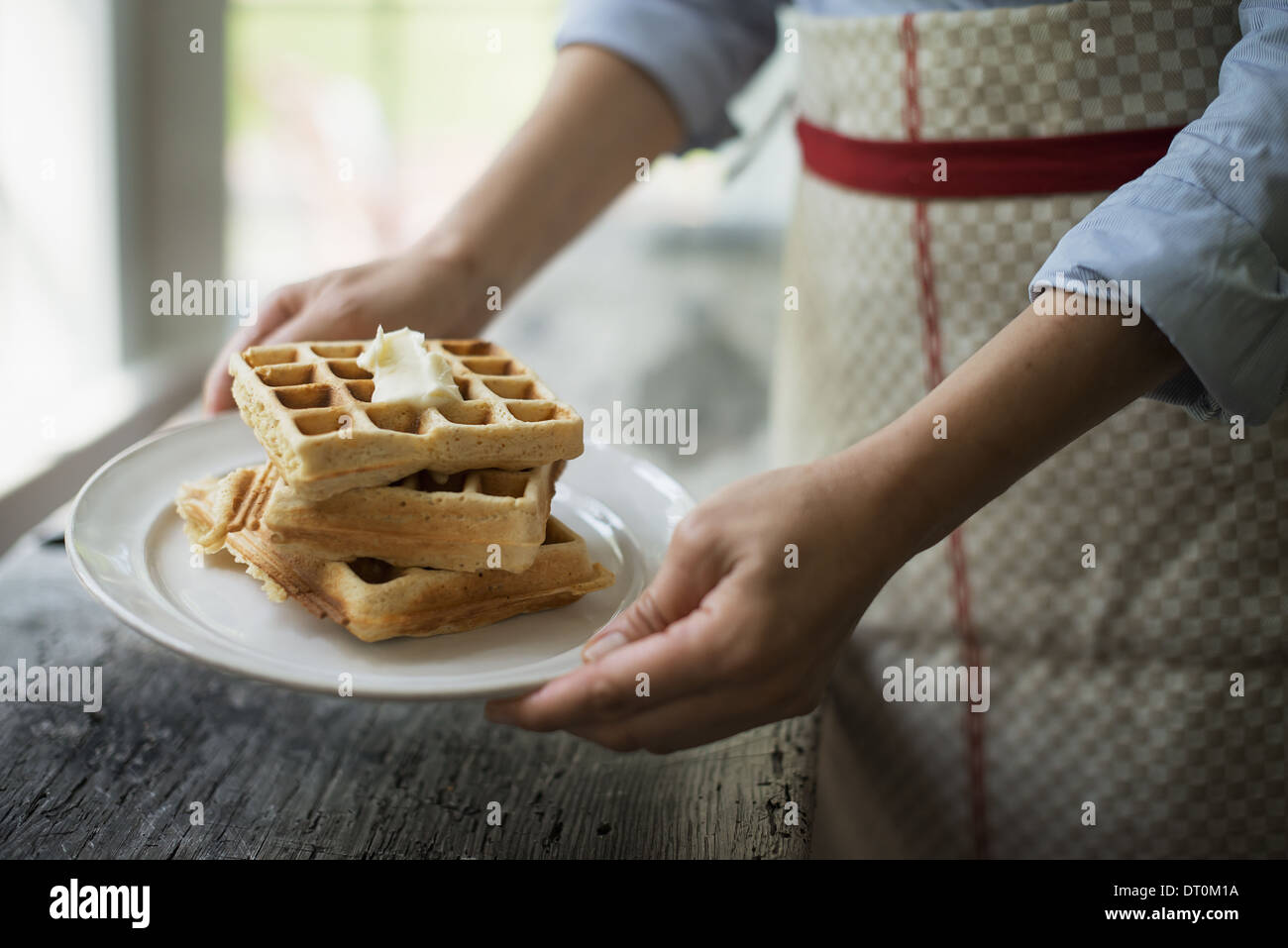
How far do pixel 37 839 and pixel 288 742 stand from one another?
22 cm

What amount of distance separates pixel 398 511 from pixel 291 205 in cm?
252

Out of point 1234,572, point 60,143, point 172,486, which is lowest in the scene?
point 1234,572

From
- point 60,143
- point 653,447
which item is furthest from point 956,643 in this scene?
point 653,447

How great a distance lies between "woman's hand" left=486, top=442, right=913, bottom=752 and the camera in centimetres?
73

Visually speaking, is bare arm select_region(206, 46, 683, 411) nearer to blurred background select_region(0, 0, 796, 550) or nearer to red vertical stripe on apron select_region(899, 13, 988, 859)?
blurred background select_region(0, 0, 796, 550)

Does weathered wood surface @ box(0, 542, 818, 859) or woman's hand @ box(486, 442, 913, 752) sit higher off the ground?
woman's hand @ box(486, 442, 913, 752)

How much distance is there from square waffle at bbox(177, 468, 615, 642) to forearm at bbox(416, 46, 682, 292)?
45 centimetres

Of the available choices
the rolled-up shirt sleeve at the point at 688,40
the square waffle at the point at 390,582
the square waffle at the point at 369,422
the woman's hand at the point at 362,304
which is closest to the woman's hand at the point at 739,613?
the square waffle at the point at 390,582

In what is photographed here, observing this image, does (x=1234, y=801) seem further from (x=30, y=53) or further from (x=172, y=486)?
(x=30, y=53)

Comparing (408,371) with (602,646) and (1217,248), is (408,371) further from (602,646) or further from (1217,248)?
(1217,248)

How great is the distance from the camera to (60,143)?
2.18m

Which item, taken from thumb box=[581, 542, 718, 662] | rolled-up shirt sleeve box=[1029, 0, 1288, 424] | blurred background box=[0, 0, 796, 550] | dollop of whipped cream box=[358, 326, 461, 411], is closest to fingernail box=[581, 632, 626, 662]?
thumb box=[581, 542, 718, 662]

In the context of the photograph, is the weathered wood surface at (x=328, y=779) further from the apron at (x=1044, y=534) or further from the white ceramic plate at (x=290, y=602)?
the apron at (x=1044, y=534)
